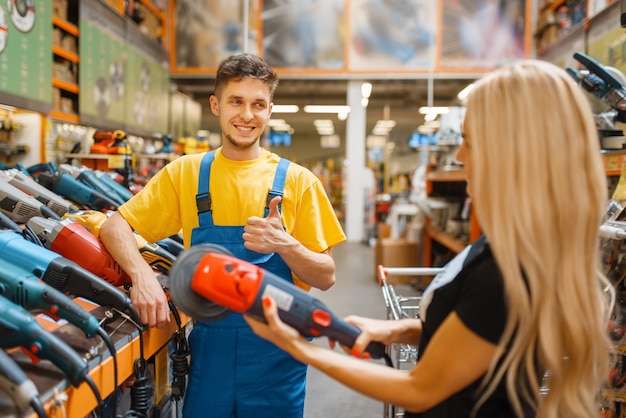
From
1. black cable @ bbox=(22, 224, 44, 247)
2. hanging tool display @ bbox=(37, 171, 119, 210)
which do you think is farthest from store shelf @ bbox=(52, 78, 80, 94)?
black cable @ bbox=(22, 224, 44, 247)

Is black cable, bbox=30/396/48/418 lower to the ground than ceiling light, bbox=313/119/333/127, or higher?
lower

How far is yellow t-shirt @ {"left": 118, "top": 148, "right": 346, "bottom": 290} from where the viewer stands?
148cm

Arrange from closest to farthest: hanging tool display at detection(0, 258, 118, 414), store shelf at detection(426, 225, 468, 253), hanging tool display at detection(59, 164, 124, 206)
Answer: hanging tool display at detection(0, 258, 118, 414) → hanging tool display at detection(59, 164, 124, 206) → store shelf at detection(426, 225, 468, 253)

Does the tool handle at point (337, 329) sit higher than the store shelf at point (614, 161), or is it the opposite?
the store shelf at point (614, 161)

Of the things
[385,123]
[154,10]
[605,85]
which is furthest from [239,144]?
[385,123]

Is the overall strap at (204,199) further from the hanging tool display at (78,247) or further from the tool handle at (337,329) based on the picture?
→ the tool handle at (337,329)

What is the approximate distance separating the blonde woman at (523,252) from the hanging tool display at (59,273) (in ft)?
2.36

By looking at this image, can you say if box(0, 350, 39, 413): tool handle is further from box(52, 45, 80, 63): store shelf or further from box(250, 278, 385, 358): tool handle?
box(52, 45, 80, 63): store shelf

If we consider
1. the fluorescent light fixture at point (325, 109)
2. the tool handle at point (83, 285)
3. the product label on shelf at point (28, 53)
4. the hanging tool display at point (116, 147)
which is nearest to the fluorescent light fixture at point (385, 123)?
the fluorescent light fixture at point (325, 109)

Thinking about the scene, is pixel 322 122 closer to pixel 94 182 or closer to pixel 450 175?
pixel 450 175

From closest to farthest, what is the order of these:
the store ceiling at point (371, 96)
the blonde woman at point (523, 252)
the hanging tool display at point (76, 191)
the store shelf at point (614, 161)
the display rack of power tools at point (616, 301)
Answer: the blonde woman at point (523, 252)
the display rack of power tools at point (616, 301)
the store shelf at point (614, 161)
the hanging tool display at point (76, 191)
the store ceiling at point (371, 96)

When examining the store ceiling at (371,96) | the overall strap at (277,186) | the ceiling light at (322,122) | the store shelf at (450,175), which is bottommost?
the overall strap at (277,186)

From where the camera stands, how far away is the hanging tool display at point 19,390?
830 mm

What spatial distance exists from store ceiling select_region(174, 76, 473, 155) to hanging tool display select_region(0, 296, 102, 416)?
26.2ft
